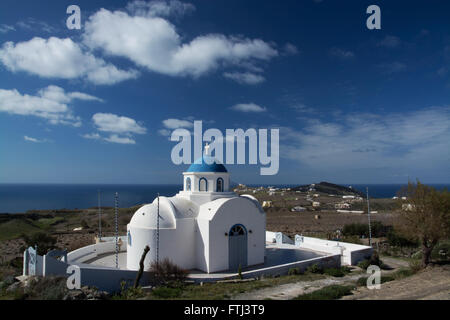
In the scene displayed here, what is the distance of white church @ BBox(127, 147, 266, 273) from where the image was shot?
49.3 feet

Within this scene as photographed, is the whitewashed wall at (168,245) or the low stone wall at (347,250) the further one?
the low stone wall at (347,250)

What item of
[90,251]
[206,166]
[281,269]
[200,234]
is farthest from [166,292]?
[90,251]

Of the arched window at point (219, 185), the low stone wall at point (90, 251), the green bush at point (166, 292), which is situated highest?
the arched window at point (219, 185)

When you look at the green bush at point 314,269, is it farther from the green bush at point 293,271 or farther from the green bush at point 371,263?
the green bush at point 371,263

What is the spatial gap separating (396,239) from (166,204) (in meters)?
17.9

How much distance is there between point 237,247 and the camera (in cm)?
1592

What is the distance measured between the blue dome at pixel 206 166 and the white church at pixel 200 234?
214 cm

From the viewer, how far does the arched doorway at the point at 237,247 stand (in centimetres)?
1570

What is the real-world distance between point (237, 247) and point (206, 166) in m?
5.29

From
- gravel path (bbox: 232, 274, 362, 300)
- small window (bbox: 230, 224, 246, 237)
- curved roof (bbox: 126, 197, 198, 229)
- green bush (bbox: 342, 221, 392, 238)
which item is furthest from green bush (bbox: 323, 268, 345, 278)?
green bush (bbox: 342, 221, 392, 238)

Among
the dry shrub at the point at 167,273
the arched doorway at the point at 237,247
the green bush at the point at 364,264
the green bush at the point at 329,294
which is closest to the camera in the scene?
the green bush at the point at 329,294

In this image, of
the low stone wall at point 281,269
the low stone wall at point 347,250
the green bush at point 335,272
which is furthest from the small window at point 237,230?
the low stone wall at point 347,250

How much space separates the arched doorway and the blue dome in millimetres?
4028
